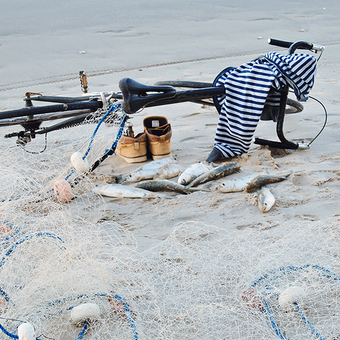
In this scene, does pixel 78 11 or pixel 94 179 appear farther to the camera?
pixel 78 11

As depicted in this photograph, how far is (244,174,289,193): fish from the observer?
125 inches

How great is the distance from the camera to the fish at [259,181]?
3164mm

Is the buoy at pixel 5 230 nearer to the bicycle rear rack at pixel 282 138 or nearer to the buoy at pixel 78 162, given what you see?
the buoy at pixel 78 162

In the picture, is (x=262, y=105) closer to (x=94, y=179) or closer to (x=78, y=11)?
(x=94, y=179)

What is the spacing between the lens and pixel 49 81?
721 centimetres

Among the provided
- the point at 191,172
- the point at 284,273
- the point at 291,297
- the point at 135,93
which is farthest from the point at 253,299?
the point at 135,93

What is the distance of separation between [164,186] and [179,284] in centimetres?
134

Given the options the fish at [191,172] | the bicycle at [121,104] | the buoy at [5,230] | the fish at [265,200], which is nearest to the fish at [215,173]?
the fish at [191,172]

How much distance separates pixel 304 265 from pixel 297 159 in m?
1.89

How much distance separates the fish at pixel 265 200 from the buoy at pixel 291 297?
1.03m

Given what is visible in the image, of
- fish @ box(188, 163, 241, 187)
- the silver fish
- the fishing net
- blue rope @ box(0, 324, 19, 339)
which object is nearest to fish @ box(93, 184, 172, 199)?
the silver fish

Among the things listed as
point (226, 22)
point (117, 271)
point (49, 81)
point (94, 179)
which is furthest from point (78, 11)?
point (117, 271)

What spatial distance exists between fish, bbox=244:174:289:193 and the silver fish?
0.75 m

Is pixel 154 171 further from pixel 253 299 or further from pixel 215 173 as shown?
pixel 253 299
